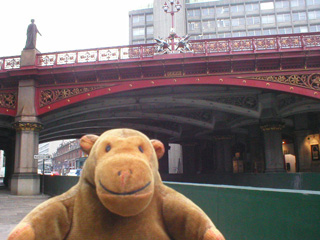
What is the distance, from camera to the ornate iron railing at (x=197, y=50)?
48.9ft

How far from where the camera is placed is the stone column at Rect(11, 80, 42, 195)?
50.5ft

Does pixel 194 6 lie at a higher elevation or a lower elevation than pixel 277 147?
higher

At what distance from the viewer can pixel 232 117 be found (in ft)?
78.8

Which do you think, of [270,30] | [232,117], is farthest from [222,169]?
[270,30]

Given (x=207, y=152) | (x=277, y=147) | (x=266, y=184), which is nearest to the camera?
(x=266, y=184)

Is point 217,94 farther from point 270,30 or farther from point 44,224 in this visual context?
point 270,30

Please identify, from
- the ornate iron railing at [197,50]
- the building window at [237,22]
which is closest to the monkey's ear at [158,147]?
the ornate iron railing at [197,50]

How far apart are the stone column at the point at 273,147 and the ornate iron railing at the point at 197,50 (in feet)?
19.7

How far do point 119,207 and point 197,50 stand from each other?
14.4 m

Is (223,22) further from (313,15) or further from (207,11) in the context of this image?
(313,15)

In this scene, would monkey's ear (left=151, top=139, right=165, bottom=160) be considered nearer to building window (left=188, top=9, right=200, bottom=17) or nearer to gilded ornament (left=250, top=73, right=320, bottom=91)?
gilded ornament (left=250, top=73, right=320, bottom=91)

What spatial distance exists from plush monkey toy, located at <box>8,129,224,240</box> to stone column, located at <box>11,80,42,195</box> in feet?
47.6

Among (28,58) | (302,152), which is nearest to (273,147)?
(302,152)

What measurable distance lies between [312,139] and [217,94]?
11.2 m
